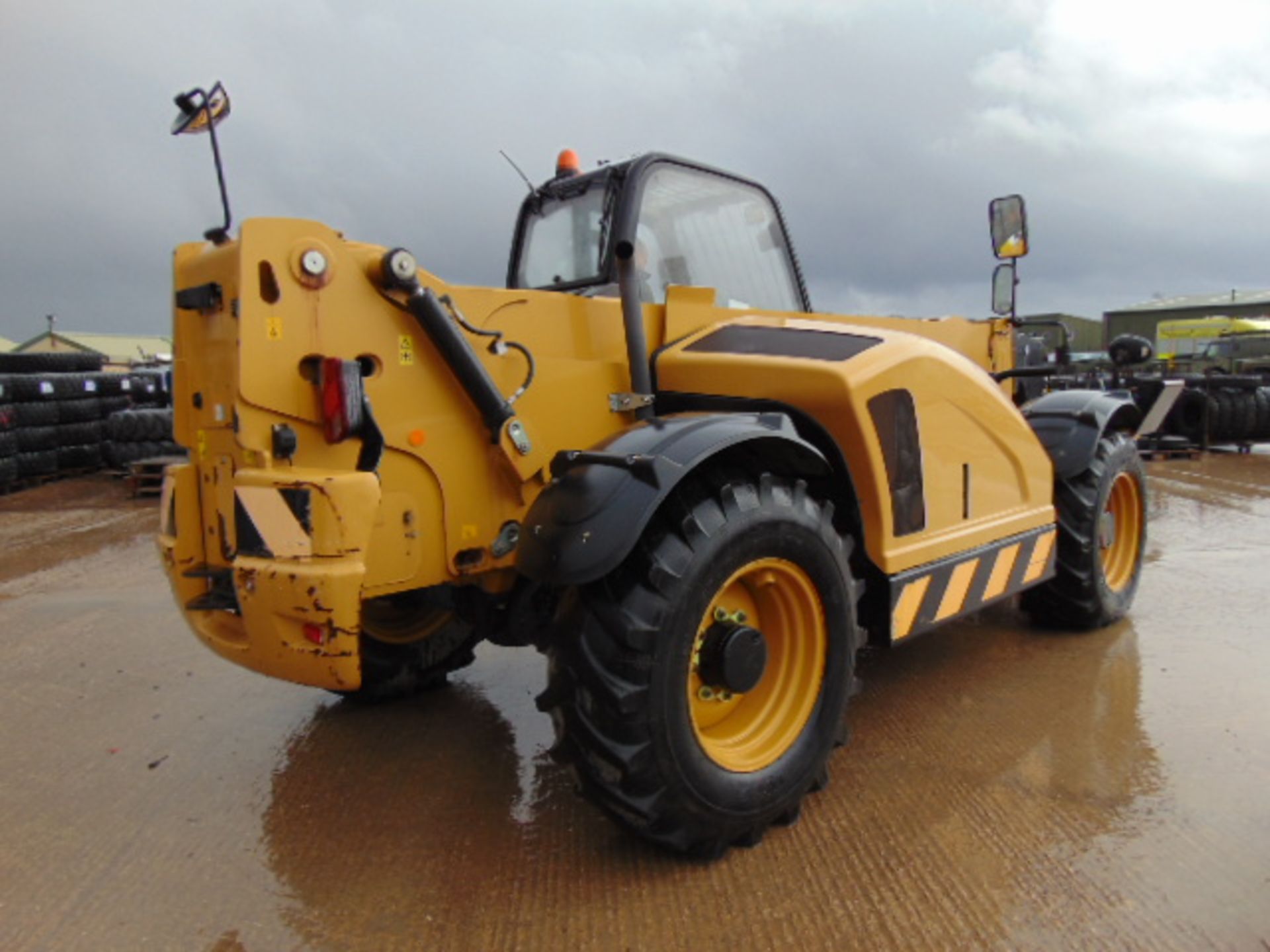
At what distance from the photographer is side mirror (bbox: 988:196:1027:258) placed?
4.35 meters

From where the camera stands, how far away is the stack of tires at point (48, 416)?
10.9 metres

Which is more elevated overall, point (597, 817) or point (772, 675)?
point (772, 675)

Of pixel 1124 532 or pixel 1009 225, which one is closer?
pixel 1009 225

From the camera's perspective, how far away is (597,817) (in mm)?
2836

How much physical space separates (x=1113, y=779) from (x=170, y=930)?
2849 mm

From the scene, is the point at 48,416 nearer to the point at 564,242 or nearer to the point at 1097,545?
the point at 564,242

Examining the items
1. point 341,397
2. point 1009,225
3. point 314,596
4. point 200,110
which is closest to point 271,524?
point 314,596

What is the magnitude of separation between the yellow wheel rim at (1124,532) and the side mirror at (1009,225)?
1405mm

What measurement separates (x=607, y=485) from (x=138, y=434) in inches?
430

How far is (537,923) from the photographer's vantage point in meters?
2.30

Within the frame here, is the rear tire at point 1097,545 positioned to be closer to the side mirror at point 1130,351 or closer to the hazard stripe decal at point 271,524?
the side mirror at point 1130,351

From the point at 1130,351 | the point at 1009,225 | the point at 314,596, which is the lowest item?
the point at 314,596

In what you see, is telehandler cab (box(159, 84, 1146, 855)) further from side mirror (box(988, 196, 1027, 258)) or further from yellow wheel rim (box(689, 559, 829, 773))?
side mirror (box(988, 196, 1027, 258))

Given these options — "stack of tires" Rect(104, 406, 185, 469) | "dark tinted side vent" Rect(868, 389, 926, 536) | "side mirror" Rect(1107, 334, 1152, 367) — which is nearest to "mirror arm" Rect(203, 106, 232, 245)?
"dark tinted side vent" Rect(868, 389, 926, 536)
